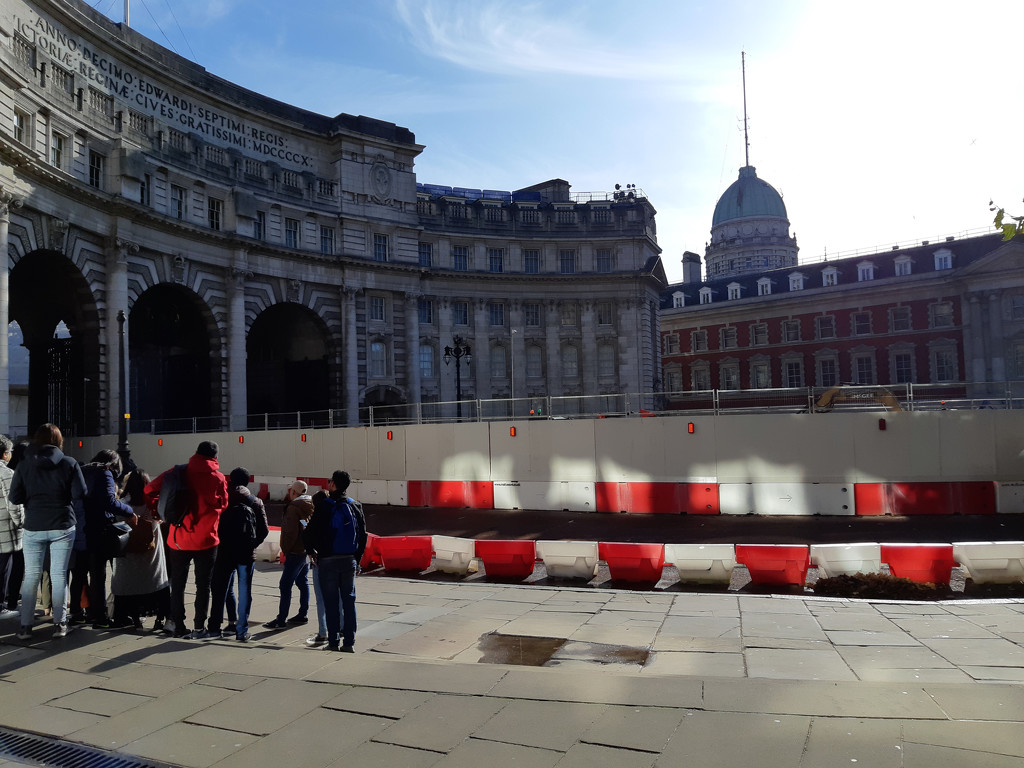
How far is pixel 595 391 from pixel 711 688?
4668 centimetres

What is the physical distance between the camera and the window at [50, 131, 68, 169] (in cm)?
3059

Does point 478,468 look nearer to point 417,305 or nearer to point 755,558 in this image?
point 755,558

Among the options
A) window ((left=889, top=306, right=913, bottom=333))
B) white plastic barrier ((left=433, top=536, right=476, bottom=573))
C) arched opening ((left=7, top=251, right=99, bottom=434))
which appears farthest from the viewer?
window ((left=889, top=306, right=913, bottom=333))

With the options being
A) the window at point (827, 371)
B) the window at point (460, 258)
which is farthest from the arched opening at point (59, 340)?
the window at point (827, 371)

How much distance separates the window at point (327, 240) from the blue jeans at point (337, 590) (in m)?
38.7

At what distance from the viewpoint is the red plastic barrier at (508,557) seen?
43.9 feet

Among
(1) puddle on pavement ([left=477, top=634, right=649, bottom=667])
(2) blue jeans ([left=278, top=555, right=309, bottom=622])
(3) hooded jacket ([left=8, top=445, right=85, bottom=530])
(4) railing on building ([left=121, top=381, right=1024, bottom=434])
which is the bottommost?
(1) puddle on pavement ([left=477, top=634, right=649, bottom=667])

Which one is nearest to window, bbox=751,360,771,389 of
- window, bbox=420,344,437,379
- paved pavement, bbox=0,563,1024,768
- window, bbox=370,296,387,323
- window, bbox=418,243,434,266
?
window, bbox=420,344,437,379

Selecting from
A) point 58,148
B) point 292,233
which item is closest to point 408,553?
point 58,148

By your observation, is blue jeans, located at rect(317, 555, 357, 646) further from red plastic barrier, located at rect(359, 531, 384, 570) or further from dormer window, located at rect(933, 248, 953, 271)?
dormer window, located at rect(933, 248, 953, 271)

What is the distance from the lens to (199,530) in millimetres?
8312

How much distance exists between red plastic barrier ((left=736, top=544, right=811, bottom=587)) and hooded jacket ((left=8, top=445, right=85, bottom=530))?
9698 millimetres

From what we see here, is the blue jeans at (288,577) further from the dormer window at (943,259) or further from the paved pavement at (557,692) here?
the dormer window at (943,259)

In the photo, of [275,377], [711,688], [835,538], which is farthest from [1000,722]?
[275,377]
